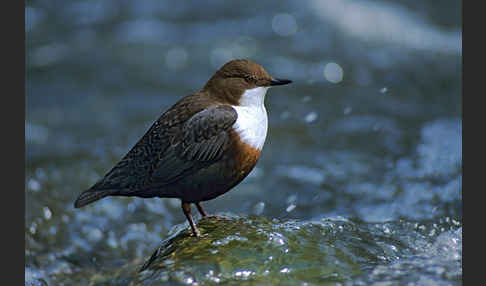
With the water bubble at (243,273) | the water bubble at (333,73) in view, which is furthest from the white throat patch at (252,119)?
the water bubble at (333,73)

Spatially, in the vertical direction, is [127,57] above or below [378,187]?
above

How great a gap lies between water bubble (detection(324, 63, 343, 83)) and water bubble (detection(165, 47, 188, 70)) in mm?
2021

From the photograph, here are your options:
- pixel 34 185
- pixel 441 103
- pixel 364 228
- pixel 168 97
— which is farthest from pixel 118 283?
pixel 441 103

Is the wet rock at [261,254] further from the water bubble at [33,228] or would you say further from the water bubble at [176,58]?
the water bubble at [176,58]

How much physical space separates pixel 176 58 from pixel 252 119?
548 cm

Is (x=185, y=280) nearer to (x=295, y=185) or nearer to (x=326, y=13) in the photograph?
(x=295, y=185)

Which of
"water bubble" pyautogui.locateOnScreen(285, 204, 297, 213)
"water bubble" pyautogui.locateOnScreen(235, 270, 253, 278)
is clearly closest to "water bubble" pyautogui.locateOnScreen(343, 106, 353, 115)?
"water bubble" pyautogui.locateOnScreen(285, 204, 297, 213)

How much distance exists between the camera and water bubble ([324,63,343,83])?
845 centimetres

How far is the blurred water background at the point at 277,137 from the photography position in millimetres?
3744

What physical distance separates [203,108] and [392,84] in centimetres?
491

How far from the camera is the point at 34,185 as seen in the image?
20.6ft

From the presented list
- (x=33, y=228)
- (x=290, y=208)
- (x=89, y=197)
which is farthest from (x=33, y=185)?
(x=89, y=197)

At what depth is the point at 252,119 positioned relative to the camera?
377cm

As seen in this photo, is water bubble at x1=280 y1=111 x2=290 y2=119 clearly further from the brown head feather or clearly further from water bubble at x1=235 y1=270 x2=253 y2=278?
water bubble at x1=235 y1=270 x2=253 y2=278
